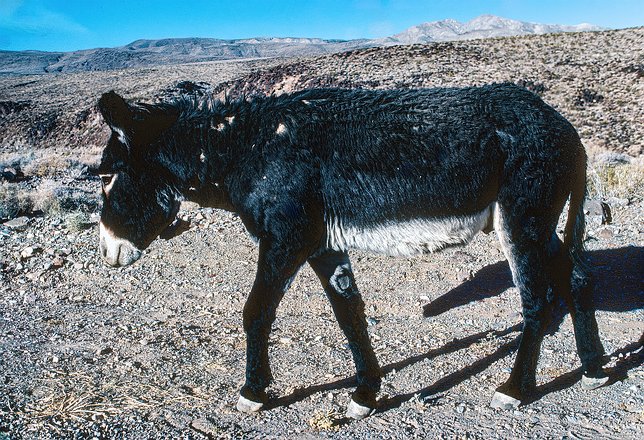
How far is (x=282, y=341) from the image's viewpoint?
5145mm

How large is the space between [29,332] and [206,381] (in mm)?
2034

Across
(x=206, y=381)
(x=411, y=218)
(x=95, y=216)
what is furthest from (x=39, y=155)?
(x=411, y=218)

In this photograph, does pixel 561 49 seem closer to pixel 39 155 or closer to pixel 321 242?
pixel 39 155

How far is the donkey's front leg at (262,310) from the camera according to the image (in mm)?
3531

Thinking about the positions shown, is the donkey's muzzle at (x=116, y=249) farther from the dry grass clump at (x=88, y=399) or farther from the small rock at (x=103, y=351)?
the small rock at (x=103, y=351)

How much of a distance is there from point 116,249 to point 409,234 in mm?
2008

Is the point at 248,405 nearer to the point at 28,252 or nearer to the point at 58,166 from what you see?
the point at 28,252

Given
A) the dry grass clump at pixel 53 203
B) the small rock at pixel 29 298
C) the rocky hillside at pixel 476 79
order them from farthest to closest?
the rocky hillside at pixel 476 79, the dry grass clump at pixel 53 203, the small rock at pixel 29 298

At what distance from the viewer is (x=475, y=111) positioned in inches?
138

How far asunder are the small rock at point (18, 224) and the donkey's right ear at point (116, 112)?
524 centimetres

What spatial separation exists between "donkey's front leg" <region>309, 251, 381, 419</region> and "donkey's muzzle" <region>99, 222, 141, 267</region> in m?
1.25

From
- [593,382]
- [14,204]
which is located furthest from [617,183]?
[14,204]

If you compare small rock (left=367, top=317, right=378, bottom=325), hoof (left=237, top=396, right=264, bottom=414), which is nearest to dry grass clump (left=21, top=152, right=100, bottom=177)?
small rock (left=367, top=317, right=378, bottom=325)

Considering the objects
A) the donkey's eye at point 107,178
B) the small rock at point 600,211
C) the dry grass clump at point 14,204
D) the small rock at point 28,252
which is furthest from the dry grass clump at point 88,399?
the small rock at point 600,211
